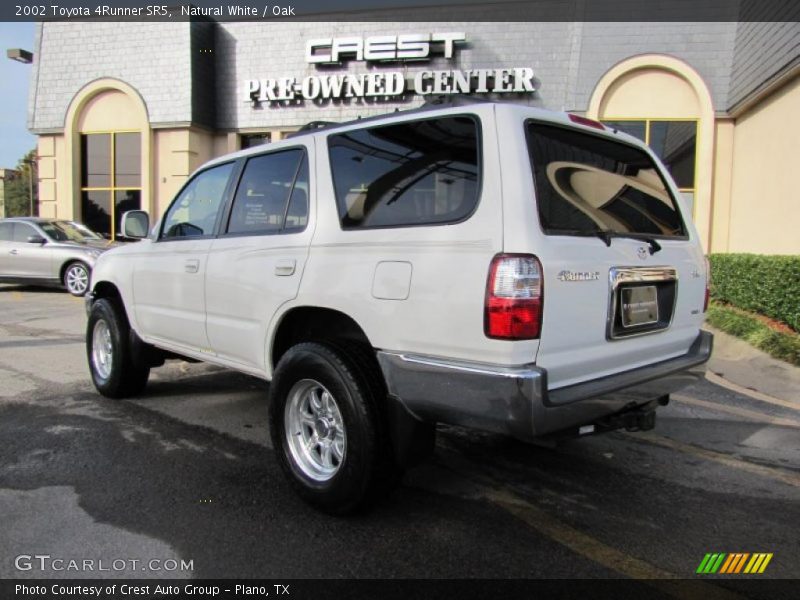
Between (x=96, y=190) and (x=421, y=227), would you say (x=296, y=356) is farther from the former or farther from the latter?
(x=96, y=190)

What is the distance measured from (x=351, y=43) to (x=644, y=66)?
6697 mm

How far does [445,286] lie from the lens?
2676 millimetres

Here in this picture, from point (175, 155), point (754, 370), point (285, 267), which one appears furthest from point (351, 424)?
point (175, 155)

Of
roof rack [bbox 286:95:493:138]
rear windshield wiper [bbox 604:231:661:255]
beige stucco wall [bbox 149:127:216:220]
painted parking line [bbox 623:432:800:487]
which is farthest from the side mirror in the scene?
beige stucco wall [bbox 149:127:216:220]

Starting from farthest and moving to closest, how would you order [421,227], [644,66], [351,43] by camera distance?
[351,43] < [644,66] < [421,227]

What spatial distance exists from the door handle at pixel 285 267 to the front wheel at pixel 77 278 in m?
10.9

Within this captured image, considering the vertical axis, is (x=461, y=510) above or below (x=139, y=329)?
below

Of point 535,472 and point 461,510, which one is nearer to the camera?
point 461,510

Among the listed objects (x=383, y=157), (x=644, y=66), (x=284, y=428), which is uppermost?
(x=644, y=66)

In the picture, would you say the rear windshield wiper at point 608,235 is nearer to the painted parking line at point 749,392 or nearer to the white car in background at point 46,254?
the painted parking line at point 749,392

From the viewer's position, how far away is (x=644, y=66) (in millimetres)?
13344

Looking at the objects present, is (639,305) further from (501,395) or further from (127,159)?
(127,159)

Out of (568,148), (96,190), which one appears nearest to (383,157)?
(568,148)

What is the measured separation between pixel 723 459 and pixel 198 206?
405cm
